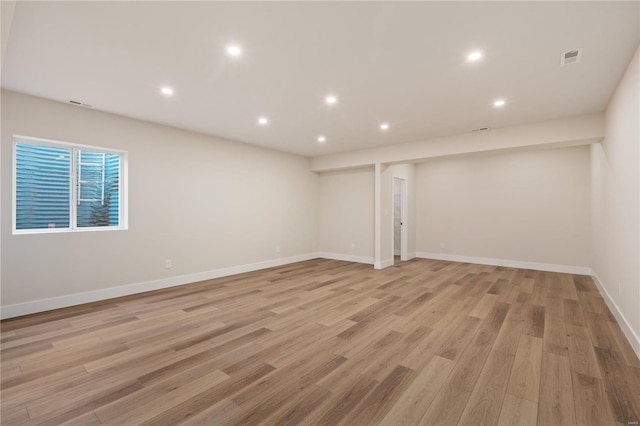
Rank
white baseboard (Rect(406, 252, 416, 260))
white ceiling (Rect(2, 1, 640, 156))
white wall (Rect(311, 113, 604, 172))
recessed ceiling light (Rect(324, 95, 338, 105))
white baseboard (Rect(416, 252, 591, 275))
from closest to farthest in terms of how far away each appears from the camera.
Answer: white ceiling (Rect(2, 1, 640, 156)) < recessed ceiling light (Rect(324, 95, 338, 105)) < white wall (Rect(311, 113, 604, 172)) < white baseboard (Rect(416, 252, 591, 275)) < white baseboard (Rect(406, 252, 416, 260))

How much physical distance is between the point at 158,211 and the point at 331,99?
10.8 feet

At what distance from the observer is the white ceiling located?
204cm

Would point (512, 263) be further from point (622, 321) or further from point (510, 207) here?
point (622, 321)

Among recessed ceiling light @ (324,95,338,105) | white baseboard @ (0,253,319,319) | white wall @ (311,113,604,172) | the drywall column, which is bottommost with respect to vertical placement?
white baseboard @ (0,253,319,319)

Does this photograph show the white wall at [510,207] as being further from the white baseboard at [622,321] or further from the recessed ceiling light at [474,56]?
the recessed ceiling light at [474,56]

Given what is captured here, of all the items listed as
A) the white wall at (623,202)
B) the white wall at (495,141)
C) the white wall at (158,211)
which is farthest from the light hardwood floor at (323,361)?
the white wall at (495,141)

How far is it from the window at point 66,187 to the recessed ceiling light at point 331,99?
3.20 metres

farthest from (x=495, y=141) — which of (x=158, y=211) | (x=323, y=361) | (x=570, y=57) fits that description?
(x=158, y=211)

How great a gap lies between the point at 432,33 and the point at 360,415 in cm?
279

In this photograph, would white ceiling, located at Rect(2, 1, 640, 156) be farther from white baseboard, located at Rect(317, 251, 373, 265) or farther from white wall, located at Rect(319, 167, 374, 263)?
white baseboard, located at Rect(317, 251, 373, 265)

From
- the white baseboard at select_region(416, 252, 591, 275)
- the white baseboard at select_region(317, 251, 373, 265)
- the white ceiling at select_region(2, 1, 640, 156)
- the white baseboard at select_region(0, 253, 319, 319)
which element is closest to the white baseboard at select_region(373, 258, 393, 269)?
the white baseboard at select_region(317, 251, 373, 265)

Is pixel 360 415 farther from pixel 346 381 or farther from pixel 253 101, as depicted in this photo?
pixel 253 101

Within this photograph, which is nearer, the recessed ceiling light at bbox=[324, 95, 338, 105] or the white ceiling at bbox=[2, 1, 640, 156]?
the white ceiling at bbox=[2, 1, 640, 156]

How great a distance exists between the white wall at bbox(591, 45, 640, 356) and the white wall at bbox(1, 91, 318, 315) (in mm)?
5538
